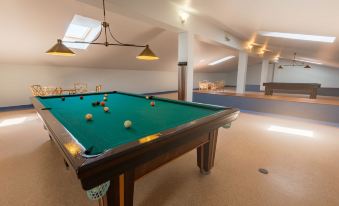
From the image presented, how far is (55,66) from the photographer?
20.9 ft

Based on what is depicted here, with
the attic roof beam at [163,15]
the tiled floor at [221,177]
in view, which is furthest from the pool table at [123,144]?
the attic roof beam at [163,15]

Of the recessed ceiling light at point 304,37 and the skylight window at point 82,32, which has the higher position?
the skylight window at point 82,32

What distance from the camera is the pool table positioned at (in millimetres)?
921

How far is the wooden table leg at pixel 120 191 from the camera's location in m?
1.09

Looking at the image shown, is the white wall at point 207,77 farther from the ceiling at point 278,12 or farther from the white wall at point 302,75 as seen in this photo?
the ceiling at point 278,12

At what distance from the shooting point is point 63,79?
6621mm

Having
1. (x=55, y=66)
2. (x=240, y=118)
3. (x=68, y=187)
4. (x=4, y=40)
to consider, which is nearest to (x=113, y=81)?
(x=55, y=66)

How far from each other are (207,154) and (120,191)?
4.04ft

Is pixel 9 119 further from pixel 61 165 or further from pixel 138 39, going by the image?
pixel 138 39

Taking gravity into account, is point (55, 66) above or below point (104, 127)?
above

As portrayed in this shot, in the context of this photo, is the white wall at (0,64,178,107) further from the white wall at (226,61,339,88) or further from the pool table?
the white wall at (226,61,339,88)

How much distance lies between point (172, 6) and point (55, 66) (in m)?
5.23

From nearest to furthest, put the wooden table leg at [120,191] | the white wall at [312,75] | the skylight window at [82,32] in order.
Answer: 1. the wooden table leg at [120,191]
2. the skylight window at [82,32]
3. the white wall at [312,75]

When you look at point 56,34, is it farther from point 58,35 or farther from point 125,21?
point 125,21
